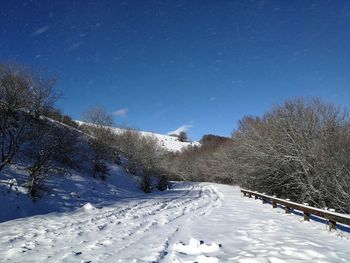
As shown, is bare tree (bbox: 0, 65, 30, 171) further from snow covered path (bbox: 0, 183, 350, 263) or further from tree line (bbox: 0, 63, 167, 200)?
snow covered path (bbox: 0, 183, 350, 263)

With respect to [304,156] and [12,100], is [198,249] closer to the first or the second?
[12,100]

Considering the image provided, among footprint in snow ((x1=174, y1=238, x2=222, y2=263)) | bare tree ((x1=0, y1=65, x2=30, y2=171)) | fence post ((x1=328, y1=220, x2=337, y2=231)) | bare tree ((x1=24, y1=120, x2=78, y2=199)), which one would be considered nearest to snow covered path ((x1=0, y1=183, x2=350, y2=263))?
footprint in snow ((x1=174, y1=238, x2=222, y2=263))

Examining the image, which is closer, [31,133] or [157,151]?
[31,133]

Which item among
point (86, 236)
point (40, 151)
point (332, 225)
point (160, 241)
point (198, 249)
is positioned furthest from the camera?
point (40, 151)

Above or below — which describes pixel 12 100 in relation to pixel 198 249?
above

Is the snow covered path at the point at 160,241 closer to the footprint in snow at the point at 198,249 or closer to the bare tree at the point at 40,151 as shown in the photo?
the footprint in snow at the point at 198,249

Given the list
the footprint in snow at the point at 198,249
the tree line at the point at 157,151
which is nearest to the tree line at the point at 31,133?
the tree line at the point at 157,151

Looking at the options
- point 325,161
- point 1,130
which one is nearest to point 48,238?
point 1,130

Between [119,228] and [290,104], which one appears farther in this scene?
[290,104]

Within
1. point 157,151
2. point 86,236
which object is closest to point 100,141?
point 157,151

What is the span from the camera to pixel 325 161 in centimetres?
1944

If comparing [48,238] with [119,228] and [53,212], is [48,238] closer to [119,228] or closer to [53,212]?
[119,228]

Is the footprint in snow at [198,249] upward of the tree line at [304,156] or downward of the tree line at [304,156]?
downward

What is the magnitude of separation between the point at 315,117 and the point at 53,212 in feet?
65.8
